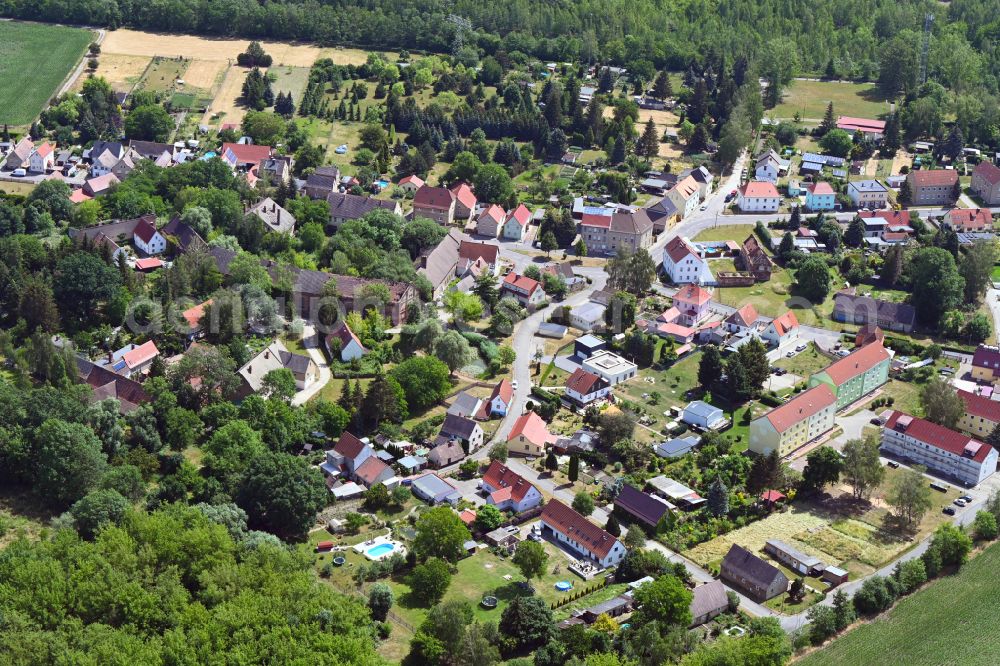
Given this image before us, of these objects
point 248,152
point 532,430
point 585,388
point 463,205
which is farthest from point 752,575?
point 248,152

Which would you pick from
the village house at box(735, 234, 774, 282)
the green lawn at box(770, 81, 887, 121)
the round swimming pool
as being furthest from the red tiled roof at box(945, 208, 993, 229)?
the round swimming pool

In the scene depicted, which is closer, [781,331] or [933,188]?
[781,331]

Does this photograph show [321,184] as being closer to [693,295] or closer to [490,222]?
[490,222]

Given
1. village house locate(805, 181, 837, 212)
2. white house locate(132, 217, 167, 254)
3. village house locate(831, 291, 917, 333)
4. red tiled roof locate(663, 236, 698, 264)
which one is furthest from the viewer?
village house locate(805, 181, 837, 212)

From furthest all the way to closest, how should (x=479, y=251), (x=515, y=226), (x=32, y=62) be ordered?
(x=32, y=62) → (x=515, y=226) → (x=479, y=251)

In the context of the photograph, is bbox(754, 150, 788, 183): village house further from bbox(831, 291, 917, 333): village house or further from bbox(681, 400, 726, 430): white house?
bbox(681, 400, 726, 430): white house

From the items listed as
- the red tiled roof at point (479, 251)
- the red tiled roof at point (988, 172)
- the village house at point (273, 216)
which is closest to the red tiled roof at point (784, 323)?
the red tiled roof at point (479, 251)
